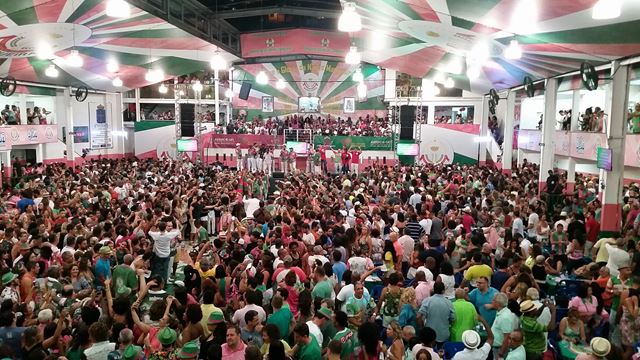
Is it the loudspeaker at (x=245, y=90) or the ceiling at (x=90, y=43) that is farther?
the loudspeaker at (x=245, y=90)

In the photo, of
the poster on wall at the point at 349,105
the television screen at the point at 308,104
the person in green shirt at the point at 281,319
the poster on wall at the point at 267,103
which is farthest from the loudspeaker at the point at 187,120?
the person in green shirt at the point at 281,319

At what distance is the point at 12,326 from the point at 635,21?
8.46 m

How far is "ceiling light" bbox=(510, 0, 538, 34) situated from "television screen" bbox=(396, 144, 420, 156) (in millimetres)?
12511

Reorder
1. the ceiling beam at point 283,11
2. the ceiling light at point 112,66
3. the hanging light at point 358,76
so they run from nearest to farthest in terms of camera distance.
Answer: the ceiling light at point 112,66 → the ceiling beam at point 283,11 → the hanging light at point 358,76

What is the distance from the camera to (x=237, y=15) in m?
19.5

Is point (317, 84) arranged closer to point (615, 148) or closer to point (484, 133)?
point (484, 133)

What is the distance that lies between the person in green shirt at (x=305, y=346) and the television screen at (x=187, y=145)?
18496mm

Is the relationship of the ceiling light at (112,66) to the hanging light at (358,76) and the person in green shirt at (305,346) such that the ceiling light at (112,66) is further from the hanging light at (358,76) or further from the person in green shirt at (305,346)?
the person in green shirt at (305,346)

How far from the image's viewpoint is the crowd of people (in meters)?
4.27

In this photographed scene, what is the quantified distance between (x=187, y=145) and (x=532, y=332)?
1881cm

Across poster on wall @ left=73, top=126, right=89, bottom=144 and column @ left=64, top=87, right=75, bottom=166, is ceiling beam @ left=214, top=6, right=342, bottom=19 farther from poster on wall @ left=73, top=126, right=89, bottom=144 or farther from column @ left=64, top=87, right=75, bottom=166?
poster on wall @ left=73, top=126, right=89, bottom=144

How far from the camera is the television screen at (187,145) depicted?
852 inches

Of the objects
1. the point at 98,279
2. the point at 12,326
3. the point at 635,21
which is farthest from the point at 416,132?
the point at 12,326

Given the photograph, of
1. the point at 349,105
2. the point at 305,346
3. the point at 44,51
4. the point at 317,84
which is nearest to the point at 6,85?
the point at 44,51
